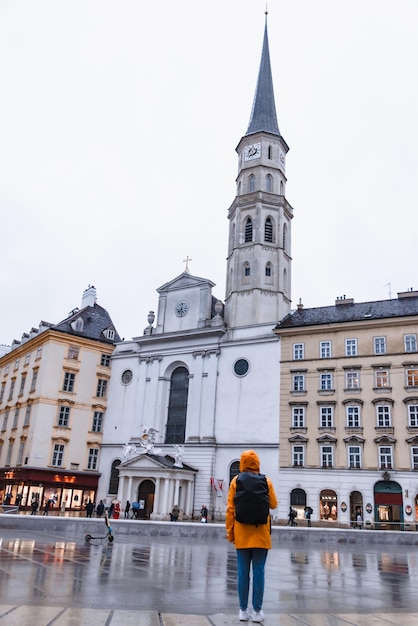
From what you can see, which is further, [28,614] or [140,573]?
[140,573]

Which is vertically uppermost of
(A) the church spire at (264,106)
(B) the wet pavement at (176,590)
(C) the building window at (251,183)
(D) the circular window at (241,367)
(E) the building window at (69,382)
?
(A) the church spire at (264,106)

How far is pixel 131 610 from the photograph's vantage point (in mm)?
7758

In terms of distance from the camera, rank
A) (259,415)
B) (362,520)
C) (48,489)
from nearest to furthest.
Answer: (362,520) < (259,415) < (48,489)

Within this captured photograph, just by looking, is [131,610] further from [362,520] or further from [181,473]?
[181,473]

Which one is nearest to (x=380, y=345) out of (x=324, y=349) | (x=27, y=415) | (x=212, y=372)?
(x=324, y=349)

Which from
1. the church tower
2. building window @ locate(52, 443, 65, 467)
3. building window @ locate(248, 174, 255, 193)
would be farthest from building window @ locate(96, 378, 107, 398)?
building window @ locate(248, 174, 255, 193)

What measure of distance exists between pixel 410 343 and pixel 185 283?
24261 millimetres

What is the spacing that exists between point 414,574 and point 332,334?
34.3m

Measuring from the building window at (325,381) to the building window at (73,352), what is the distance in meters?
25.9

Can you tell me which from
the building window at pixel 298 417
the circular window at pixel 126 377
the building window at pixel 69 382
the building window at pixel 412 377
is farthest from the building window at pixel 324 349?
the building window at pixel 69 382

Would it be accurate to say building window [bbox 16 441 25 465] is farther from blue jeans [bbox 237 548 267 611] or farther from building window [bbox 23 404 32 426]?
blue jeans [bbox 237 548 267 611]

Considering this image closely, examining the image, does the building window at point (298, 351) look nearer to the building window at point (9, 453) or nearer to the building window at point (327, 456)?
the building window at point (327, 456)

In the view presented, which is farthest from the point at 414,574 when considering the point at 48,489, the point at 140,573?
the point at 48,489

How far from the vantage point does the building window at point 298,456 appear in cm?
4619
